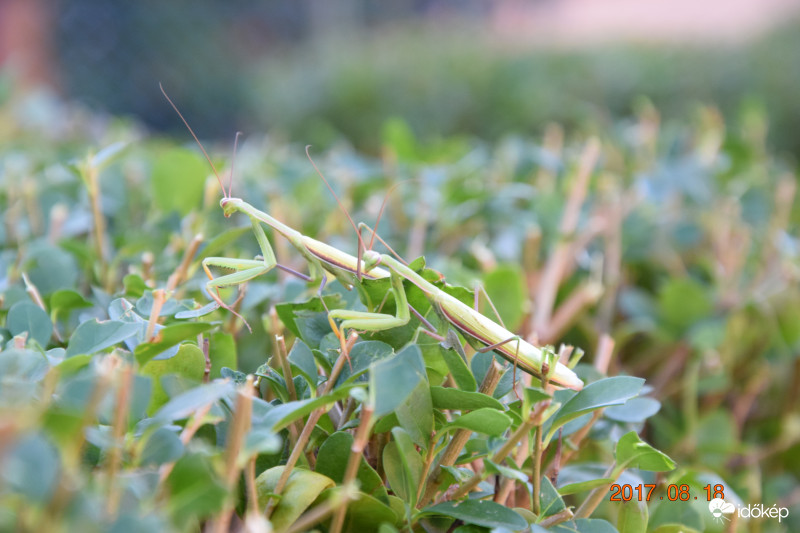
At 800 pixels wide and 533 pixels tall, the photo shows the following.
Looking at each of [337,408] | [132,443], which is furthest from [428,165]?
[132,443]

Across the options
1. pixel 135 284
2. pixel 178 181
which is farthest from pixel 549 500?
pixel 178 181

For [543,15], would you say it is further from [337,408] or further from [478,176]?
[337,408]

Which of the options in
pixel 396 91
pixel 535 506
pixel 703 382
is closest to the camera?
pixel 535 506

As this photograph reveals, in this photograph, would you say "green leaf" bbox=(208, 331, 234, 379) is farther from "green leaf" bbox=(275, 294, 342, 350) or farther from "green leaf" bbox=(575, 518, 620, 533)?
"green leaf" bbox=(575, 518, 620, 533)

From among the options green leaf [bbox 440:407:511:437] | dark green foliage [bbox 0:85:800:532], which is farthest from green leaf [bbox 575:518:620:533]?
green leaf [bbox 440:407:511:437]

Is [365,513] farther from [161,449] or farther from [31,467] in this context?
[31,467]

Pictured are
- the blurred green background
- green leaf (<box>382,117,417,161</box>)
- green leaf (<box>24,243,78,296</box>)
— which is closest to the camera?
green leaf (<box>24,243,78,296</box>)
